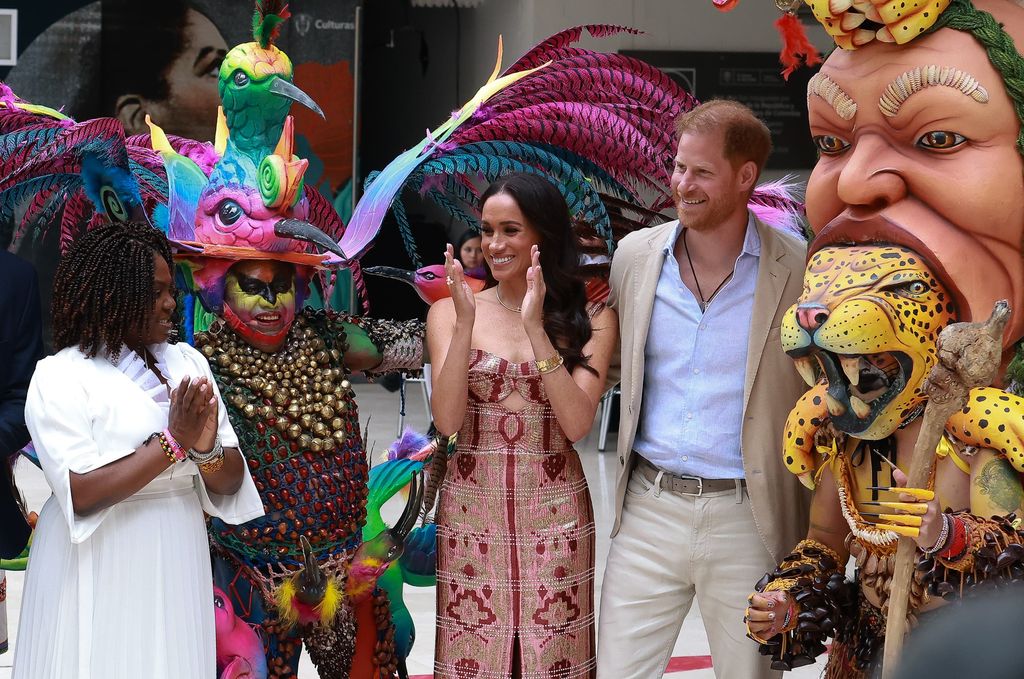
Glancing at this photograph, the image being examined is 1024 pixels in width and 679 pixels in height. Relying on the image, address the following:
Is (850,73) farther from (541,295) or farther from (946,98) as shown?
(541,295)

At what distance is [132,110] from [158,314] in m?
7.31

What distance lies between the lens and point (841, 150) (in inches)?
106

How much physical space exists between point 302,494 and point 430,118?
9.40 m

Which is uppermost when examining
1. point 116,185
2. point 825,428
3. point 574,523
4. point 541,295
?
point 116,185

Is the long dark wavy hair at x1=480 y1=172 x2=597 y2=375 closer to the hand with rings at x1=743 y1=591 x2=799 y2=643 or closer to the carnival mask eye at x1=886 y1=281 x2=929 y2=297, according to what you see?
the hand with rings at x1=743 y1=591 x2=799 y2=643

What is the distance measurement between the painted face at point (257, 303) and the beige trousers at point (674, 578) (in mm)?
925

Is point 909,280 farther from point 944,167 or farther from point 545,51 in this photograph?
point 545,51

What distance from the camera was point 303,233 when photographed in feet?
10.4

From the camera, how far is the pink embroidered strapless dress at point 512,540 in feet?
9.86

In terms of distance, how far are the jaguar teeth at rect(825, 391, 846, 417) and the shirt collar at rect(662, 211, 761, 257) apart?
53cm

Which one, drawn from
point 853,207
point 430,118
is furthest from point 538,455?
point 430,118

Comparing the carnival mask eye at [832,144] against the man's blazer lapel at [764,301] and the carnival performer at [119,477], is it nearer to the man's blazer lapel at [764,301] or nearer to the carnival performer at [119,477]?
the man's blazer lapel at [764,301]

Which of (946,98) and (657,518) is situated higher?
(946,98)

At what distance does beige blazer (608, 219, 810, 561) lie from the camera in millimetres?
2906
